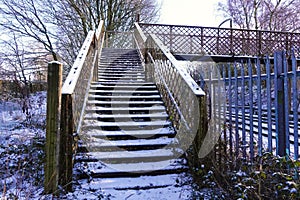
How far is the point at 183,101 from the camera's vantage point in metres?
3.93

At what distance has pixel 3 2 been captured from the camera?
11.4 meters

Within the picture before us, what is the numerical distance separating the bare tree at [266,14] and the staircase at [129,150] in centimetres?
1559

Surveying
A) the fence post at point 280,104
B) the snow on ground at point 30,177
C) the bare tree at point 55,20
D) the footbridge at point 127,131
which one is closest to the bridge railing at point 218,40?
the bare tree at point 55,20

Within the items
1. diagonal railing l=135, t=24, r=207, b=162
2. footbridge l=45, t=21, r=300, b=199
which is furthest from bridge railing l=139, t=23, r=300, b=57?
diagonal railing l=135, t=24, r=207, b=162

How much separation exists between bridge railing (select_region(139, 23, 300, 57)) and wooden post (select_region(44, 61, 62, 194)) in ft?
26.1

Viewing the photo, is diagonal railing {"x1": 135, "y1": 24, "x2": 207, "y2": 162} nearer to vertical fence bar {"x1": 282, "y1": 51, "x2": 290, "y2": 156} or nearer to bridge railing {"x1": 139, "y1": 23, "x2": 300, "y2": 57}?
vertical fence bar {"x1": 282, "y1": 51, "x2": 290, "y2": 156}

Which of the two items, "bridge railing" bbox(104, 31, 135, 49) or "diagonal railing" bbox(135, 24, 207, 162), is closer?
"diagonal railing" bbox(135, 24, 207, 162)

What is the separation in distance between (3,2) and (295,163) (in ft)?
42.4

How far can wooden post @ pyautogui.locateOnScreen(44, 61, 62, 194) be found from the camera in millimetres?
2668

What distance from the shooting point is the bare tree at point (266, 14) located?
697 inches

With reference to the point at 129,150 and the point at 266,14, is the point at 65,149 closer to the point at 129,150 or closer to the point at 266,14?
Result: the point at 129,150

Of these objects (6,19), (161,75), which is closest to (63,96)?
(161,75)

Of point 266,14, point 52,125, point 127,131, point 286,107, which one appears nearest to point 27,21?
point 127,131

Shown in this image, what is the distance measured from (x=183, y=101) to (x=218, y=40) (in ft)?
25.3
